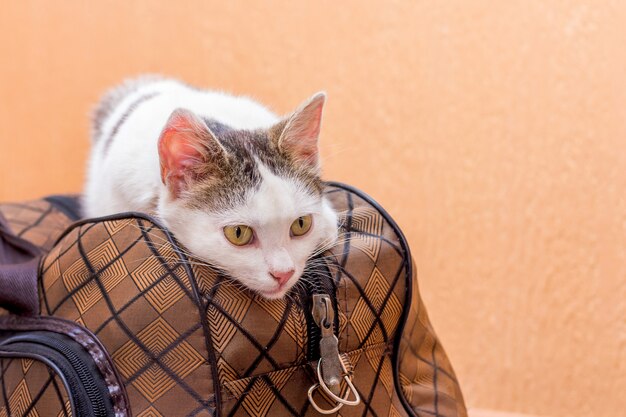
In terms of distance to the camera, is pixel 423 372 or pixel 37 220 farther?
pixel 37 220

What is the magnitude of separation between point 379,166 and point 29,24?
839 millimetres

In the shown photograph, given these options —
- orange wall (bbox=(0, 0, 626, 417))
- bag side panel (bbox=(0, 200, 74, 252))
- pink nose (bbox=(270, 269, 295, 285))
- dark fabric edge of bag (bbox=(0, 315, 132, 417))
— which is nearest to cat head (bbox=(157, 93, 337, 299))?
pink nose (bbox=(270, 269, 295, 285))

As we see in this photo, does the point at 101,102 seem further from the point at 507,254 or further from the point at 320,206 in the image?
the point at 507,254

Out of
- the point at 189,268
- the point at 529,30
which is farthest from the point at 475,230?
the point at 189,268

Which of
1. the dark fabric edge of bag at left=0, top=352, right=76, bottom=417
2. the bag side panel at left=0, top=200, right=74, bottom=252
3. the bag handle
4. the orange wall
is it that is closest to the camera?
the dark fabric edge of bag at left=0, top=352, right=76, bottom=417

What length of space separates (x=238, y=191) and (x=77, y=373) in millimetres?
237

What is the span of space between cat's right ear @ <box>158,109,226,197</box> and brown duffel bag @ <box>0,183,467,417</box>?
A: 53 mm

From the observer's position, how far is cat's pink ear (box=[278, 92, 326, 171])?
2.43ft

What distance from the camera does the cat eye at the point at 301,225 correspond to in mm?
730

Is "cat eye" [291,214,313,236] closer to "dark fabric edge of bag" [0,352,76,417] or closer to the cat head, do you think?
the cat head

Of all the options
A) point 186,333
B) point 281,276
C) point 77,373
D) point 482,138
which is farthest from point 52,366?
point 482,138

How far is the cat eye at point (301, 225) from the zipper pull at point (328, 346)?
8 centimetres

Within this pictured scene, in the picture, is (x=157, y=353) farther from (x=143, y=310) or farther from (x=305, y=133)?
(x=305, y=133)

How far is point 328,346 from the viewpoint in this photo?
683 mm
